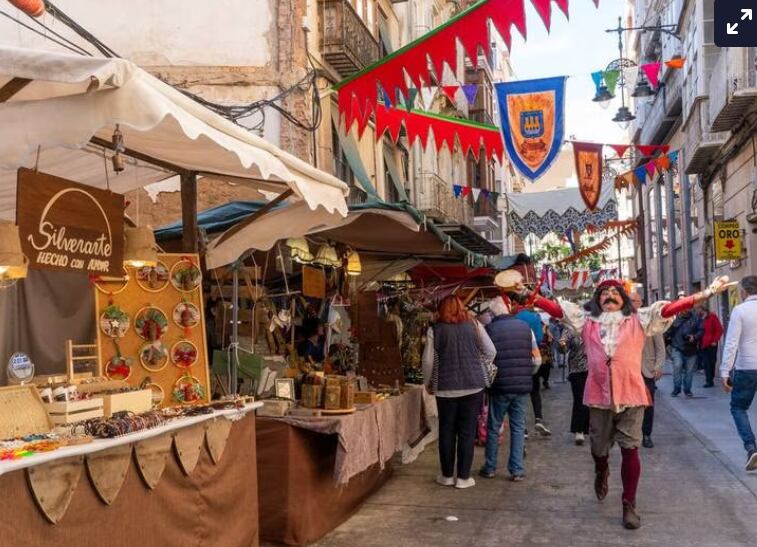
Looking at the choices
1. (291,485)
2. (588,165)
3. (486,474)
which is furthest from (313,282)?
(588,165)

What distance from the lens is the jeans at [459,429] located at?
8039 millimetres

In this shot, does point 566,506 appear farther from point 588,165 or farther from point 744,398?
point 588,165

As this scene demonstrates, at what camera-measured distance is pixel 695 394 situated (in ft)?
55.7

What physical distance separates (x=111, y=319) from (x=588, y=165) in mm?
12004

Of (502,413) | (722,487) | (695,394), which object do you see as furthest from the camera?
(695,394)

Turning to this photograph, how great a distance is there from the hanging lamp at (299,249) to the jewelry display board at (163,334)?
1.59 metres

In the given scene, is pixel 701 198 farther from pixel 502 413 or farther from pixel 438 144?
pixel 502 413

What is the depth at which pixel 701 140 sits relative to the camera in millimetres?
20656

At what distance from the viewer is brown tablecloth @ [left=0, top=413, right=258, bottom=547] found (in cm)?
363

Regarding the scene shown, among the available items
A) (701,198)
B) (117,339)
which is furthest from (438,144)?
(701,198)

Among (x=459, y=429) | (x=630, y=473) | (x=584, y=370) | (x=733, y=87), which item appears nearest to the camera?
(x=630, y=473)

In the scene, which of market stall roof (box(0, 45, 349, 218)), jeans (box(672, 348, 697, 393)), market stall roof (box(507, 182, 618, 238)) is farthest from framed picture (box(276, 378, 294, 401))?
market stall roof (box(507, 182, 618, 238))

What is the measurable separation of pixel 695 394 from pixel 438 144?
339 inches

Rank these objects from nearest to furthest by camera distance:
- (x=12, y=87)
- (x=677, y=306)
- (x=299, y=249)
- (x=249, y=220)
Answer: (x=12, y=87), (x=677, y=306), (x=249, y=220), (x=299, y=249)
